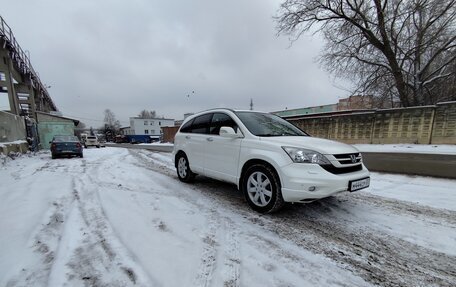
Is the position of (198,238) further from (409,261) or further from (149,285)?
Answer: (409,261)

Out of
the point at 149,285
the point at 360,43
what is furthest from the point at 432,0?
the point at 149,285

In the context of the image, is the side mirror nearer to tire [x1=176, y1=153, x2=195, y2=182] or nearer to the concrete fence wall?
tire [x1=176, y1=153, x2=195, y2=182]

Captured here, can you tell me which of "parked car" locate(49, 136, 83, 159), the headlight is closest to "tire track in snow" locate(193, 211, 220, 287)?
the headlight

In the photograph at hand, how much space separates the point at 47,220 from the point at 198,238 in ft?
7.12

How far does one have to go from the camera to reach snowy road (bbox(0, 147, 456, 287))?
2.13m

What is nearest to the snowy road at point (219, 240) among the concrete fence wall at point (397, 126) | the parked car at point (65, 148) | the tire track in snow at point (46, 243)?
the tire track in snow at point (46, 243)

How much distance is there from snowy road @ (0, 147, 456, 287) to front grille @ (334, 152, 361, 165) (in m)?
0.85

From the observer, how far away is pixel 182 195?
185 inches

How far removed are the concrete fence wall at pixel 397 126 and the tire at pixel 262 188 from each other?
1149 centimetres

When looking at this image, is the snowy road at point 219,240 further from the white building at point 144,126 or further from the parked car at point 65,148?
the white building at point 144,126

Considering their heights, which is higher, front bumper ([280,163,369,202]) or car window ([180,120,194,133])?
car window ([180,120,194,133])

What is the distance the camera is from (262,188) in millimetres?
3658

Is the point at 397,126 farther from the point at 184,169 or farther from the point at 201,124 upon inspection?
the point at 184,169

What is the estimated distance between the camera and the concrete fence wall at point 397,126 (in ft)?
34.7
